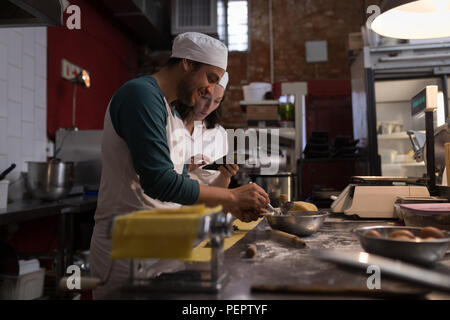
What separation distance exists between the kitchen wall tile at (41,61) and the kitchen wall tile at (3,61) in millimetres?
407

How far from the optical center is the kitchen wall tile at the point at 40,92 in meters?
3.30

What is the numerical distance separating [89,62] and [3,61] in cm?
156

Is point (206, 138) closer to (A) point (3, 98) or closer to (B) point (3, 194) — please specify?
(B) point (3, 194)

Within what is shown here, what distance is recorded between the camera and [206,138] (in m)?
3.03

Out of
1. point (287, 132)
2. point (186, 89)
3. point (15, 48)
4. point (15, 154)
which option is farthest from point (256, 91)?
point (186, 89)

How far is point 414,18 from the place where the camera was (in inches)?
69.1

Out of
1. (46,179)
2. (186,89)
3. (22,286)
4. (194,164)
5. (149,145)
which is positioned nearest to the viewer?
(149,145)

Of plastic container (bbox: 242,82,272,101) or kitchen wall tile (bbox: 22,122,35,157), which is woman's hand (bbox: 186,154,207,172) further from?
plastic container (bbox: 242,82,272,101)

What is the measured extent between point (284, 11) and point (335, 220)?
15.9 ft

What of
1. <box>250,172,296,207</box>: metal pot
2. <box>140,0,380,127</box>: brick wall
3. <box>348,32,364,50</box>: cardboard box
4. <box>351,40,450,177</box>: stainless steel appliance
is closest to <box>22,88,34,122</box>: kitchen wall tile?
<box>250,172,296,207</box>: metal pot

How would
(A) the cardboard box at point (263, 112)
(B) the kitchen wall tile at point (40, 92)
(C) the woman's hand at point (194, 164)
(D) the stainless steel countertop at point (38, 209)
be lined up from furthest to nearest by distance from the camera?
(A) the cardboard box at point (263, 112), (B) the kitchen wall tile at point (40, 92), (D) the stainless steel countertop at point (38, 209), (C) the woman's hand at point (194, 164)

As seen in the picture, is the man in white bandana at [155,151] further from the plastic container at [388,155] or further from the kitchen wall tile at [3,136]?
the plastic container at [388,155]

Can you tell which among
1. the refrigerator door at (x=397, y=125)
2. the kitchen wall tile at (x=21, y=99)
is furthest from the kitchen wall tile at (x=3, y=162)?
the refrigerator door at (x=397, y=125)
